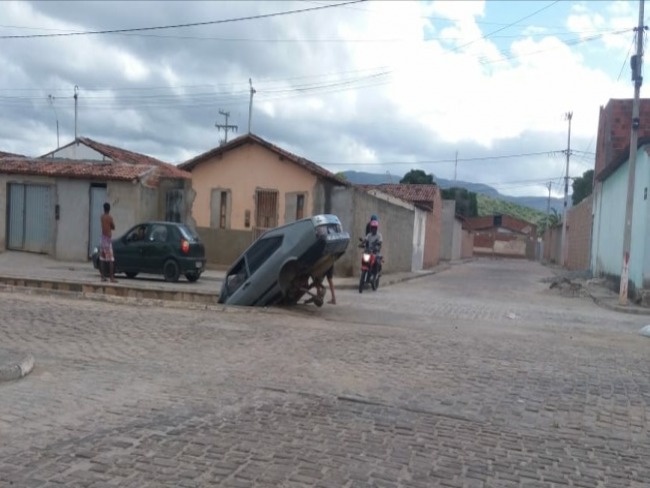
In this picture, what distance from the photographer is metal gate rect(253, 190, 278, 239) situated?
77.8 ft

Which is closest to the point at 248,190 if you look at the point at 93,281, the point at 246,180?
the point at 246,180

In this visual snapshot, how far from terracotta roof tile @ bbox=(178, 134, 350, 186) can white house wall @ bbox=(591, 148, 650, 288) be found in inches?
354

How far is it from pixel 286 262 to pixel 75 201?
1496 centimetres

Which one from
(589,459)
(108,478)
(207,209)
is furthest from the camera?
(207,209)

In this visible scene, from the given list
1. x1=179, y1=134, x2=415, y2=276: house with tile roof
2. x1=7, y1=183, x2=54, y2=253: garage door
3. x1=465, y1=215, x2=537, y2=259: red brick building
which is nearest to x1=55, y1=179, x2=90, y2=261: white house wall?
x1=7, y1=183, x2=54, y2=253: garage door

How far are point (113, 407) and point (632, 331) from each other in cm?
1058

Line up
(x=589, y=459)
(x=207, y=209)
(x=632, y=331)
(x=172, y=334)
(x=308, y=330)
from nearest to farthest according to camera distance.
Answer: (x=589, y=459), (x=172, y=334), (x=308, y=330), (x=632, y=331), (x=207, y=209)

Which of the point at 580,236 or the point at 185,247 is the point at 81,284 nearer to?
the point at 185,247

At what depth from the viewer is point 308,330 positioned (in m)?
10.6

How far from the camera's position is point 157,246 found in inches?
750

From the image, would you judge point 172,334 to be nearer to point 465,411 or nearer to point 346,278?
point 465,411

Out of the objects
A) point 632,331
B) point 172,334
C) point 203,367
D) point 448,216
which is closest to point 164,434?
point 203,367

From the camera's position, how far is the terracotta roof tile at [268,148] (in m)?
22.9

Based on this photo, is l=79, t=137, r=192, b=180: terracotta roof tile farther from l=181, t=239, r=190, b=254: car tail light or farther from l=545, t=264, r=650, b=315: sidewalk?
l=545, t=264, r=650, b=315: sidewalk
